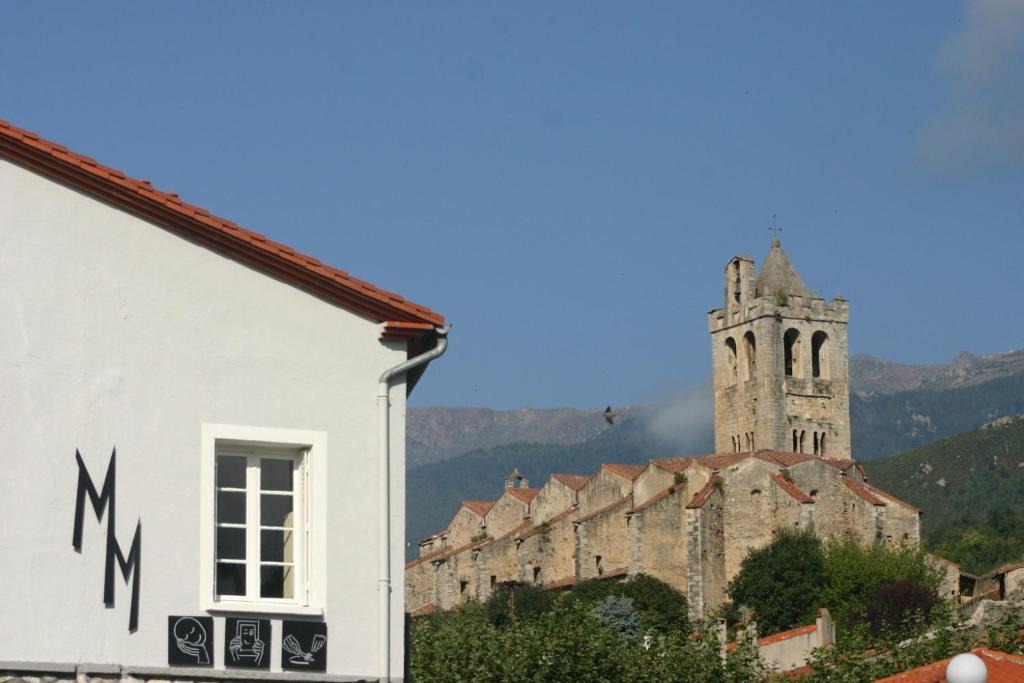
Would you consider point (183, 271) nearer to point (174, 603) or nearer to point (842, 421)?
point (174, 603)

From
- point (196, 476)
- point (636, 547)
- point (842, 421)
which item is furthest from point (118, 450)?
point (842, 421)

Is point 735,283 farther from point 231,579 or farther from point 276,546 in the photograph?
point 231,579

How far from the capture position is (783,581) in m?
81.9

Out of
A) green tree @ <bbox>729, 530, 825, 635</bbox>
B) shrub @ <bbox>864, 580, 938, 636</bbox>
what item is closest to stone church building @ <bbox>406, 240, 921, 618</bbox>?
green tree @ <bbox>729, 530, 825, 635</bbox>

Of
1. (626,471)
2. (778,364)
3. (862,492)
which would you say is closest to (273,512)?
(862,492)

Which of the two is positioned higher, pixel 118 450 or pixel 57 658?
pixel 118 450

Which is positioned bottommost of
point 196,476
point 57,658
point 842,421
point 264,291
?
point 57,658

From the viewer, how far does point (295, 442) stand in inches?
636

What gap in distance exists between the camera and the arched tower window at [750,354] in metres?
110

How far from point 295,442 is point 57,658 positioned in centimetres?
250

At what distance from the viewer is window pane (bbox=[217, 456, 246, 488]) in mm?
16031

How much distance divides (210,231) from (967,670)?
678 centimetres

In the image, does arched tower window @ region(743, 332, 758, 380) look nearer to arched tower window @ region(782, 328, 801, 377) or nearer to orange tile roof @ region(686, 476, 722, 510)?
arched tower window @ region(782, 328, 801, 377)

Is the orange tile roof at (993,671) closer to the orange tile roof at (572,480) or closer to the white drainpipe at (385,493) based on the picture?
the white drainpipe at (385,493)
